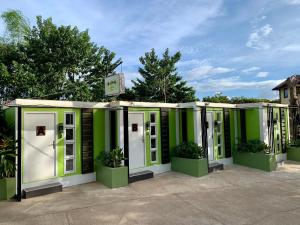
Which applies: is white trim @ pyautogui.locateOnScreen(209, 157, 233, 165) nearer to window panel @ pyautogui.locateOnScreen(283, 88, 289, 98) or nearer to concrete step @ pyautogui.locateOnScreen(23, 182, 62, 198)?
concrete step @ pyautogui.locateOnScreen(23, 182, 62, 198)

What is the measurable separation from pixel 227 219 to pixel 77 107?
4.89m

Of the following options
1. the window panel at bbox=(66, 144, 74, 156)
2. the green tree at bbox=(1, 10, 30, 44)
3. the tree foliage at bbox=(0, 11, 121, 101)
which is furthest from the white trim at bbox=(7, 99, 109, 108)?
the green tree at bbox=(1, 10, 30, 44)

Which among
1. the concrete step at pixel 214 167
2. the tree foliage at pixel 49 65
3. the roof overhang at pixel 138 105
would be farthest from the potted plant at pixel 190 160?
the tree foliage at pixel 49 65

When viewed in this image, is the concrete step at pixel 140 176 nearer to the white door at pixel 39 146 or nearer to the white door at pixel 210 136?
the white door at pixel 39 146

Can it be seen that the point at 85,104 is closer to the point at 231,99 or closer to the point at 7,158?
the point at 7,158

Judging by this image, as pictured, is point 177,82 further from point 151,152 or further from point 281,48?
point 151,152

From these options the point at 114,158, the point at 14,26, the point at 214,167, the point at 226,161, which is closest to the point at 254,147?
the point at 226,161

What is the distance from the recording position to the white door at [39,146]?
604cm

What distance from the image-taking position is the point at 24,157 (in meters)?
5.99

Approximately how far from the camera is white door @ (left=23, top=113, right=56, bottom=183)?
604 centimetres

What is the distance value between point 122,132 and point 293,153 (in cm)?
832

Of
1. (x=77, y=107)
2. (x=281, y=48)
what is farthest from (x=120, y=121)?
(x=281, y=48)

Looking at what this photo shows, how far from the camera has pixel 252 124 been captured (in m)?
9.66

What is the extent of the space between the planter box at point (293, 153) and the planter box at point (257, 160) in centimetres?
262
